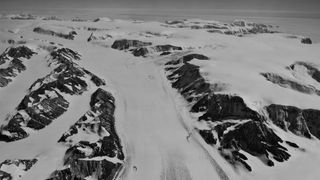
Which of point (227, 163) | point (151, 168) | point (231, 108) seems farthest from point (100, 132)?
point (231, 108)

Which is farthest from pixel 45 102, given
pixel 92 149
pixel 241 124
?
pixel 241 124

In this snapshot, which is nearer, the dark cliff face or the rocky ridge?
the dark cliff face

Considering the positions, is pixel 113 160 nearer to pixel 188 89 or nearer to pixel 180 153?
pixel 180 153

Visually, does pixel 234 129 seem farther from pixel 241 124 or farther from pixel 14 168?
pixel 14 168

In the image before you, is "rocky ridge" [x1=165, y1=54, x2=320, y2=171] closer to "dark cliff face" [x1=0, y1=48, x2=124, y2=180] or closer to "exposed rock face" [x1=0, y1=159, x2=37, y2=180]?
"dark cliff face" [x1=0, y1=48, x2=124, y2=180]

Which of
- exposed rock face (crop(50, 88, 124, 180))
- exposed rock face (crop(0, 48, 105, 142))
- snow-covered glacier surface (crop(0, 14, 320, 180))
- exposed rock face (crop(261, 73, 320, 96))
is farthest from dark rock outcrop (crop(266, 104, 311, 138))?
exposed rock face (crop(0, 48, 105, 142))

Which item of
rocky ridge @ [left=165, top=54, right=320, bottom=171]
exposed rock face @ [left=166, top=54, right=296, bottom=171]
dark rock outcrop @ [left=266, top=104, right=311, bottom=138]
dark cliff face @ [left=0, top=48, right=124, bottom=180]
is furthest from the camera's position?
dark rock outcrop @ [left=266, top=104, right=311, bottom=138]
